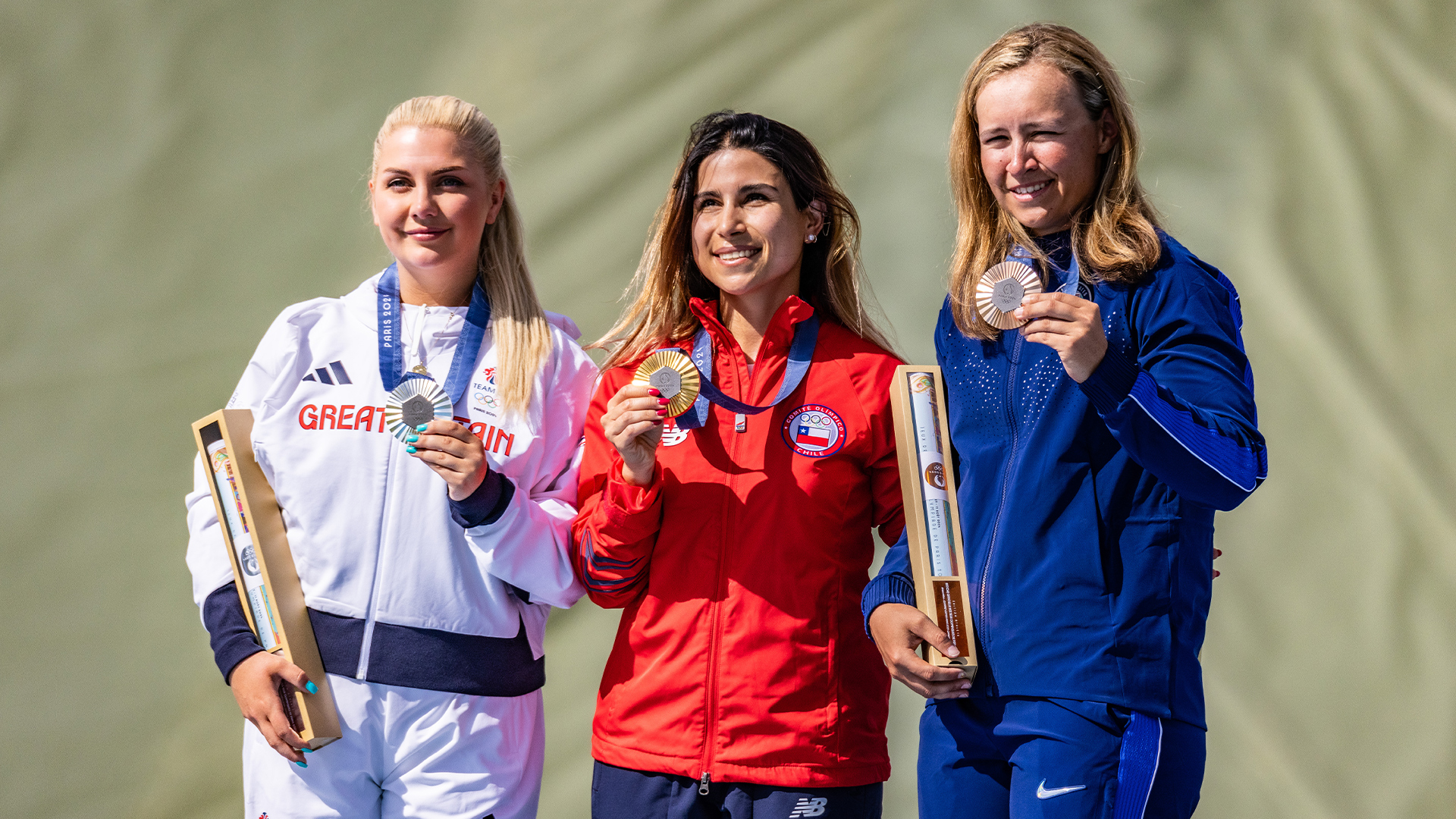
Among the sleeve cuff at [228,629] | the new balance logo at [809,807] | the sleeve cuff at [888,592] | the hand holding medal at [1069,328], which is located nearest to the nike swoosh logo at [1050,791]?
the sleeve cuff at [888,592]

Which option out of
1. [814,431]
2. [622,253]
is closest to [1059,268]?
[814,431]

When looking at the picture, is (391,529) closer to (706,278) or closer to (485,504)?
(485,504)

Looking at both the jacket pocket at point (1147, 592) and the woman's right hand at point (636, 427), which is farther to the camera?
the woman's right hand at point (636, 427)

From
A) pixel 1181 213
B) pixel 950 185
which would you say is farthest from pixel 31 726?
pixel 1181 213

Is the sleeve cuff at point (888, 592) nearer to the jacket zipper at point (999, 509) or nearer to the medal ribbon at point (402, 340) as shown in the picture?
the jacket zipper at point (999, 509)

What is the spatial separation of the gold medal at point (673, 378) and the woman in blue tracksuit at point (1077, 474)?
47cm

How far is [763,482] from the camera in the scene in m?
2.17

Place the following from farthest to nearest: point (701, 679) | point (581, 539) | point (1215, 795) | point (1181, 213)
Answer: point (1181, 213), point (1215, 795), point (581, 539), point (701, 679)

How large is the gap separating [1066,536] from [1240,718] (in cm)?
188

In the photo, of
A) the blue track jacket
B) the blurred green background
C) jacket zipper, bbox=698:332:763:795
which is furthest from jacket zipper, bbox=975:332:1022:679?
the blurred green background

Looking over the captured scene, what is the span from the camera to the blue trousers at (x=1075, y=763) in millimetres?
1643

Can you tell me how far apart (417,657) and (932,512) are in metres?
1.02

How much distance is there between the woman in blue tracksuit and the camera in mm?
1633

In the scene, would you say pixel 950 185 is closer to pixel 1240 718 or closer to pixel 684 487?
pixel 684 487
